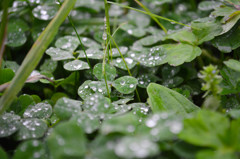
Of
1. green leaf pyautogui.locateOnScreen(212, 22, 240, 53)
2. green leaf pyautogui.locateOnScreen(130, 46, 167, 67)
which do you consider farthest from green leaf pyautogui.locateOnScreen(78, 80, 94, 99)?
green leaf pyautogui.locateOnScreen(212, 22, 240, 53)

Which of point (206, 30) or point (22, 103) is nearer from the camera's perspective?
point (22, 103)

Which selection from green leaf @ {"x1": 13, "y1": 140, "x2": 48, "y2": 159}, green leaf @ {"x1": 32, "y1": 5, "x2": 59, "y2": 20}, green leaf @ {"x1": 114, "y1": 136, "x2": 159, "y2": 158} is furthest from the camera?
green leaf @ {"x1": 32, "y1": 5, "x2": 59, "y2": 20}

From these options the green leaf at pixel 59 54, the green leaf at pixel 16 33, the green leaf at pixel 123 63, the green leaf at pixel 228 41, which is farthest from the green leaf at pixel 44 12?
the green leaf at pixel 228 41

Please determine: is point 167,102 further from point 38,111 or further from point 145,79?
point 38,111

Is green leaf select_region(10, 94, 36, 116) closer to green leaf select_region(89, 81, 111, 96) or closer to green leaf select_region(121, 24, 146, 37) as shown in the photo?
green leaf select_region(89, 81, 111, 96)

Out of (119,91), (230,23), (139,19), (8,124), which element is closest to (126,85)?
(119,91)

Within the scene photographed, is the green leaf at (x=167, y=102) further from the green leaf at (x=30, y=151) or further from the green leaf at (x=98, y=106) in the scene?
→ the green leaf at (x=30, y=151)

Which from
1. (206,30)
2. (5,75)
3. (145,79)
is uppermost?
(206,30)
